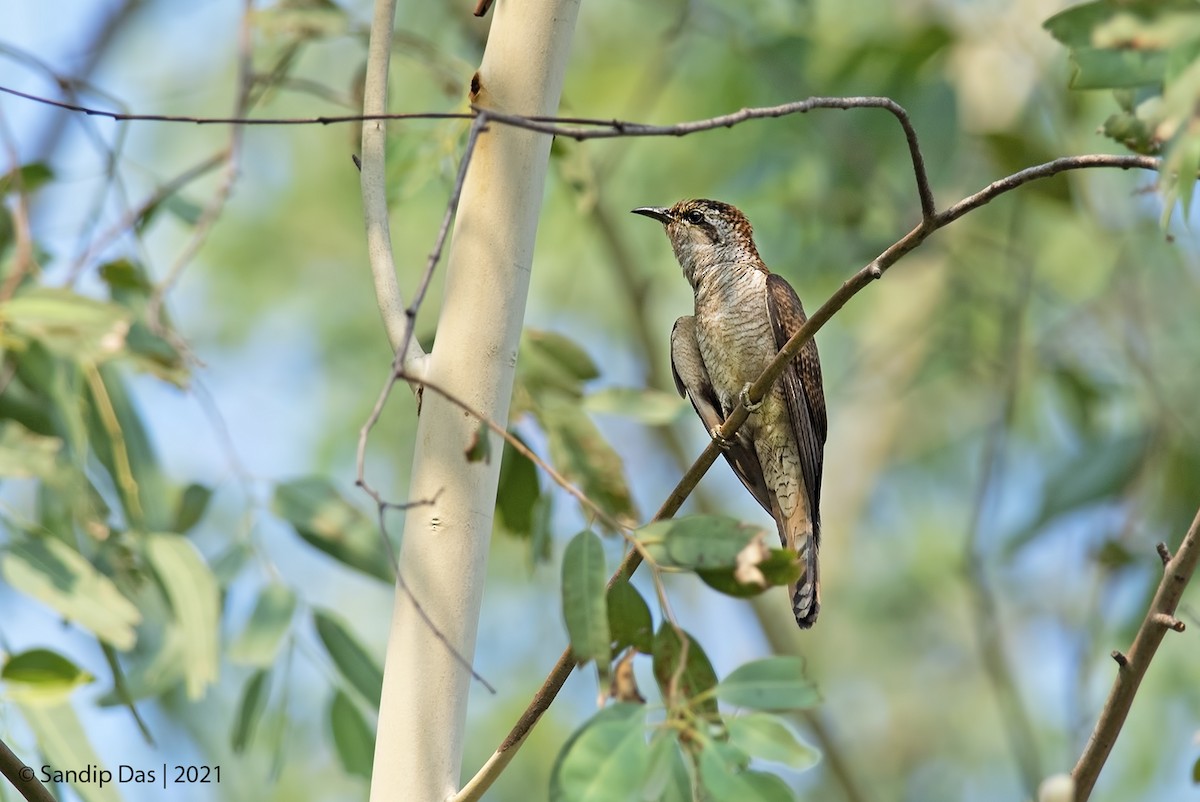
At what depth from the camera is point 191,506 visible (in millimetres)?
3150

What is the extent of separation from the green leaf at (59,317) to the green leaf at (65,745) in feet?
2.70

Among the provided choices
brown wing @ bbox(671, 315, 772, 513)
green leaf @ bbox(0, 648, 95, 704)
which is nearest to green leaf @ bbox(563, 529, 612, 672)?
green leaf @ bbox(0, 648, 95, 704)

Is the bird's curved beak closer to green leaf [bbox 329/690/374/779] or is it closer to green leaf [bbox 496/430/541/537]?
green leaf [bbox 496/430/541/537]

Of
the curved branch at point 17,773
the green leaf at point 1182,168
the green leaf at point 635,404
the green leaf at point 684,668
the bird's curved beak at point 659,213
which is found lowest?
the green leaf at point 684,668

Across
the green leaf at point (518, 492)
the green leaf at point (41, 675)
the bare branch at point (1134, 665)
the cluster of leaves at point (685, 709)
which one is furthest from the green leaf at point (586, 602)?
the green leaf at point (518, 492)

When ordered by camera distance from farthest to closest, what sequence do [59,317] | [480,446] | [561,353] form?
1. [561,353]
2. [59,317]
3. [480,446]

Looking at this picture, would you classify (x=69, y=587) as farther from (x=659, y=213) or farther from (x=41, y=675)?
(x=659, y=213)

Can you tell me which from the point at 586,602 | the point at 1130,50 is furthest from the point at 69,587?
the point at 1130,50

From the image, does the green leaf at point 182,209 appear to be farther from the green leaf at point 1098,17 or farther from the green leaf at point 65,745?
the green leaf at point 1098,17

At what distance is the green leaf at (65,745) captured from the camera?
2537 millimetres

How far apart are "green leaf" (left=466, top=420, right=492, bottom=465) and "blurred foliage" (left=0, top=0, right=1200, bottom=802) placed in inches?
8.3

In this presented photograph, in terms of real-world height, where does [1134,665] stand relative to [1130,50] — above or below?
below

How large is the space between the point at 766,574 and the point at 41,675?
4.06 ft

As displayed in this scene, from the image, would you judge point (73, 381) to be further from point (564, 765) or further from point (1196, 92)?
point (1196, 92)
